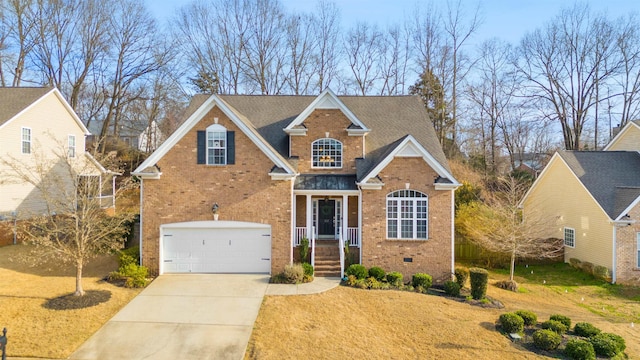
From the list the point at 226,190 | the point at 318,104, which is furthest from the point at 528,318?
the point at 318,104

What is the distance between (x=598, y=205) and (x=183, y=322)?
62.6 feet

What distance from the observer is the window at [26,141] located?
20.6 meters

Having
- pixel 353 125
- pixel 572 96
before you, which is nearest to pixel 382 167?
pixel 353 125

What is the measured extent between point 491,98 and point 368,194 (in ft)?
81.7

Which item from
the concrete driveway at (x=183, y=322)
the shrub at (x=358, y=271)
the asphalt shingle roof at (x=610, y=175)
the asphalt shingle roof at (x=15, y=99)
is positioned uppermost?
the asphalt shingle roof at (x=15, y=99)

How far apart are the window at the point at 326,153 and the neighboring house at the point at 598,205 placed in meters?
10.3

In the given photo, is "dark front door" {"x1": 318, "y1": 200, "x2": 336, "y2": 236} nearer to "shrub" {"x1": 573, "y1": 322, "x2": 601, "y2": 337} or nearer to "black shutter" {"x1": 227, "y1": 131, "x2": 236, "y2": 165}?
"black shutter" {"x1": 227, "y1": 131, "x2": 236, "y2": 165}

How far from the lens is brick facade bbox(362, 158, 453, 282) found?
1488 centimetres

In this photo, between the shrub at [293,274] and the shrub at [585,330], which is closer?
the shrub at [585,330]

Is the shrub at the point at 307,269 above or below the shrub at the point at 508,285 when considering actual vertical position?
above

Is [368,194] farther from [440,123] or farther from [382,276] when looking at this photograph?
[440,123]

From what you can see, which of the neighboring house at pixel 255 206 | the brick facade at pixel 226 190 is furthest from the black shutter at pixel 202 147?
the brick facade at pixel 226 190

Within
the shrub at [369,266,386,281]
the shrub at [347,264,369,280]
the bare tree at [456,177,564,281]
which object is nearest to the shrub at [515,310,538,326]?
the shrub at [369,266,386,281]

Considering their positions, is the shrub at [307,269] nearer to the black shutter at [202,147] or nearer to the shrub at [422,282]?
the shrub at [422,282]
